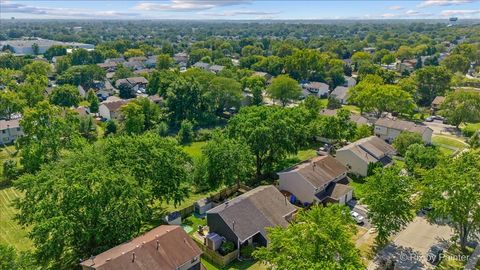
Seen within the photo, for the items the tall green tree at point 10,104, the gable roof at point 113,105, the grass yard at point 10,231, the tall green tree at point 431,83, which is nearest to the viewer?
the grass yard at point 10,231

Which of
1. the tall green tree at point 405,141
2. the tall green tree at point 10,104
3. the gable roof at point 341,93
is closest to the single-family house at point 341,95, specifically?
the gable roof at point 341,93

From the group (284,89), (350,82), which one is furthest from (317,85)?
(284,89)

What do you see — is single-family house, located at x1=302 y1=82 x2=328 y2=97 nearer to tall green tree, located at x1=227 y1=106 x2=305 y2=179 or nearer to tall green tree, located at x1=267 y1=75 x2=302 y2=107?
tall green tree, located at x1=267 y1=75 x2=302 y2=107

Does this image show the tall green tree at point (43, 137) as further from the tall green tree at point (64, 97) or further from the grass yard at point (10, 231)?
the tall green tree at point (64, 97)

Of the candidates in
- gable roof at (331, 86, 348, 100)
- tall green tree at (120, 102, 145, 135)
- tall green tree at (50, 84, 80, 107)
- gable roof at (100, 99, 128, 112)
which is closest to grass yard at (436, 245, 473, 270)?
tall green tree at (120, 102, 145, 135)

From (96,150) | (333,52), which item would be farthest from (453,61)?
(96,150)

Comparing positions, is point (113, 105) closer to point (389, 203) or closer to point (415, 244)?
point (389, 203)
